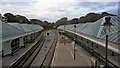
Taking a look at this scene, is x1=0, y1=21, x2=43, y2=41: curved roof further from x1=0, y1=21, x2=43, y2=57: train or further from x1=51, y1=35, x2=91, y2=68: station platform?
x1=51, y1=35, x2=91, y2=68: station platform

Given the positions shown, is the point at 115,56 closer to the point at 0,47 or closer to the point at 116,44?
the point at 116,44

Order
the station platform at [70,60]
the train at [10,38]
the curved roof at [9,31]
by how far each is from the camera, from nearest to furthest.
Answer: the station platform at [70,60]
the curved roof at [9,31]
the train at [10,38]

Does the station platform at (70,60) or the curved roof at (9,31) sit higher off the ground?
the curved roof at (9,31)

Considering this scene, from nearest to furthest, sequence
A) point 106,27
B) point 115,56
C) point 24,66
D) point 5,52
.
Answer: point 106,27 → point 24,66 → point 115,56 → point 5,52

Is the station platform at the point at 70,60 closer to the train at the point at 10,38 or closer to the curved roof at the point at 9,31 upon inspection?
the train at the point at 10,38

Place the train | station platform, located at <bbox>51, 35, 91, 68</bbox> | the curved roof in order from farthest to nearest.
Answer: the train → the curved roof → station platform, located at <bbox>51, 35, 91, 68</bbox>

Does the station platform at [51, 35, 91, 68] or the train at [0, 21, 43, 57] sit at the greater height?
the train at [0, 21, 43, 57]

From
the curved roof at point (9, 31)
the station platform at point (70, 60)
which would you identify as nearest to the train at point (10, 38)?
the curved roof at point (9, 31)

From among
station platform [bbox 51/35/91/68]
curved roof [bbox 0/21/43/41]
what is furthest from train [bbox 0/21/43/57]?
station platform [bbox 51/35/91/68]

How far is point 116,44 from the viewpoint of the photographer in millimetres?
15016

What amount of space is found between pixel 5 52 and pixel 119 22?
15971mm

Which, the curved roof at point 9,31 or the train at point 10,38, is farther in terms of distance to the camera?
the train at point 10,38

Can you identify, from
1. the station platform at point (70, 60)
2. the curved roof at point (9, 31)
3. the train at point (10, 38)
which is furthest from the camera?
the train at point (10, 38)

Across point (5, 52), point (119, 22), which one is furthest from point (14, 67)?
point (119, 22)
